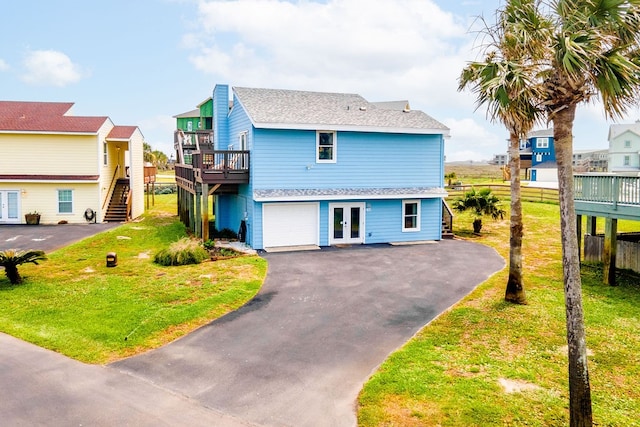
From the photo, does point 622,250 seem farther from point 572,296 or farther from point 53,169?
point 53,169

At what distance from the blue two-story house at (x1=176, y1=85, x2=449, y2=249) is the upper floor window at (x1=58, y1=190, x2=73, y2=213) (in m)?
9.15

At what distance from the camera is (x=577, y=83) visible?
675 centimetres

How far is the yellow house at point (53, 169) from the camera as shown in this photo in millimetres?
27234

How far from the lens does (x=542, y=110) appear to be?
796 centimetres

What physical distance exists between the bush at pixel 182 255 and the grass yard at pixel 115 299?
41 cm

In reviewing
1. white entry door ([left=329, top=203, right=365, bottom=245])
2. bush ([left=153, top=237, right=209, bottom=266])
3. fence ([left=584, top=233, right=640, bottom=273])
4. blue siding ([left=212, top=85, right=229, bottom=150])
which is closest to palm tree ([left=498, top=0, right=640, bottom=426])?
fence ([left=584, top=233, right=640, bottom=273])

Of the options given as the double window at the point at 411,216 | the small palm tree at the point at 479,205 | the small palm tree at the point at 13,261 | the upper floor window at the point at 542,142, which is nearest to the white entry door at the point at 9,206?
the small palm tree at the point at 13,261

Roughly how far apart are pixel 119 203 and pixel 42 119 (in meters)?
6.83

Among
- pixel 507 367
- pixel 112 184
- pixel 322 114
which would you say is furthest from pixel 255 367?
pixel 112 184

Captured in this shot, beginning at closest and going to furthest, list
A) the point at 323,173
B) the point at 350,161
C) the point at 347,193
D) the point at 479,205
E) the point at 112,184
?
the point at 347,193 → the point at 323,173 → the point at 350,161 → the point at 479,205 → the point at 112,184

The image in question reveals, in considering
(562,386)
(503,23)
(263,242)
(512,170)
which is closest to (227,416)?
(562,386)

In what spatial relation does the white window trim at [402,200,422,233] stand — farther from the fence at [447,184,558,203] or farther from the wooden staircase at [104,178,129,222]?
the wooden staircase at [104,178,129,222]

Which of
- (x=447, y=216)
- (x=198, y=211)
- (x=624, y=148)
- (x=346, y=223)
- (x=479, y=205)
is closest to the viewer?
(x=346, y=223)

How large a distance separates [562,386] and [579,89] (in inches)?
194
